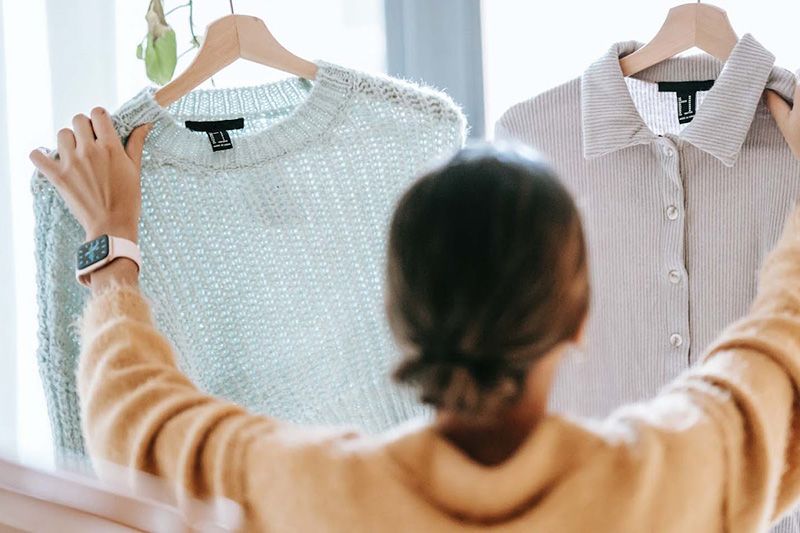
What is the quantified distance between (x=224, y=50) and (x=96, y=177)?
18 cm

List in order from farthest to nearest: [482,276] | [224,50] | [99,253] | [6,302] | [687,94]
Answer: [6,302], [687,94], [224,50], [99,253], [482,276]

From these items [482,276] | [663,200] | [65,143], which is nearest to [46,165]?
[65,143]

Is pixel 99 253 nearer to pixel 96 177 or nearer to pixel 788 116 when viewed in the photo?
pixel 96 177

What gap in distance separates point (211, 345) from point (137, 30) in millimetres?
631

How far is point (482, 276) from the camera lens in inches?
24.1

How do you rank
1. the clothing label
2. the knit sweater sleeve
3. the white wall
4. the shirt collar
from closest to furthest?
the knit sweater sleeve, the shirt collar, the clothing label, the white wall

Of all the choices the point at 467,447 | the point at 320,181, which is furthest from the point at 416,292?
the point at 320,181

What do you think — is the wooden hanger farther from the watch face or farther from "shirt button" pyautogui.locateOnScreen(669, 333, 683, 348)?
the watch face

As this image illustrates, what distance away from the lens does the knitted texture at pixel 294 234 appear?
3.23 feet

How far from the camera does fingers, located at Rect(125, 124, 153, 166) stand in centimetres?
93

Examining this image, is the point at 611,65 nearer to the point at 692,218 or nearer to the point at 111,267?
the point at 692,218

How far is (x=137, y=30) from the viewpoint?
1425 millimetres

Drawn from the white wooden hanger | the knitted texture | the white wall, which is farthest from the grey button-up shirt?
the white wall

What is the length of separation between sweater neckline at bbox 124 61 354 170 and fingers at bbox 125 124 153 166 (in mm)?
18
